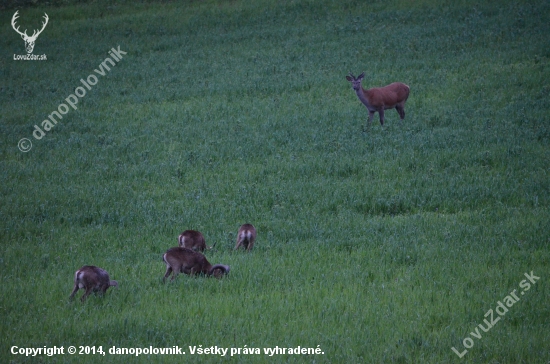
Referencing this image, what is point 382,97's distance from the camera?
21859 mm

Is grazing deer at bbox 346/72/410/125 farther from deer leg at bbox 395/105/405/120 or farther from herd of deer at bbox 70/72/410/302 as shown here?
herd of deer at bbox 70/72/410/302

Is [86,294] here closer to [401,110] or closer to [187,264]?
[187,264]

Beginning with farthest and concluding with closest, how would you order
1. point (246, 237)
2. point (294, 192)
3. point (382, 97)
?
point (382, 97)
point (294, 192)
point (246, 237)

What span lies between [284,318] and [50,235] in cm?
599

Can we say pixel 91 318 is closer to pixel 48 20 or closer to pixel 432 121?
pixel 432 121

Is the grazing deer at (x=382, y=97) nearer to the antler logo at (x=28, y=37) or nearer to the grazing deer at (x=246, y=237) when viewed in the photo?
the grazing deer at (x=246, y=237)

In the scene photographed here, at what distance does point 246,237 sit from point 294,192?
3.88 metres

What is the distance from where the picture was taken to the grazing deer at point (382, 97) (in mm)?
21891

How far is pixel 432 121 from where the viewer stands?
71.2 ft

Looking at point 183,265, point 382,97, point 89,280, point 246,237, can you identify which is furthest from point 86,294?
point 382,97

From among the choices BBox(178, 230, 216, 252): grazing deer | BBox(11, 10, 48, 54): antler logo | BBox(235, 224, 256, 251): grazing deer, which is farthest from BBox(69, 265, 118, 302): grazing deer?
BBox(11, 10, 48, 54): antler logo

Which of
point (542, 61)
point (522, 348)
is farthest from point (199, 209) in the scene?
point (542, 61)

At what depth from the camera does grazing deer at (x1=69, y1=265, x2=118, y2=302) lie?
31.9 ft

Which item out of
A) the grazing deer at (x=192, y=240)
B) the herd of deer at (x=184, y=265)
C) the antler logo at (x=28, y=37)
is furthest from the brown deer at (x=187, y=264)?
the antler logo at (x=28, y=37)
